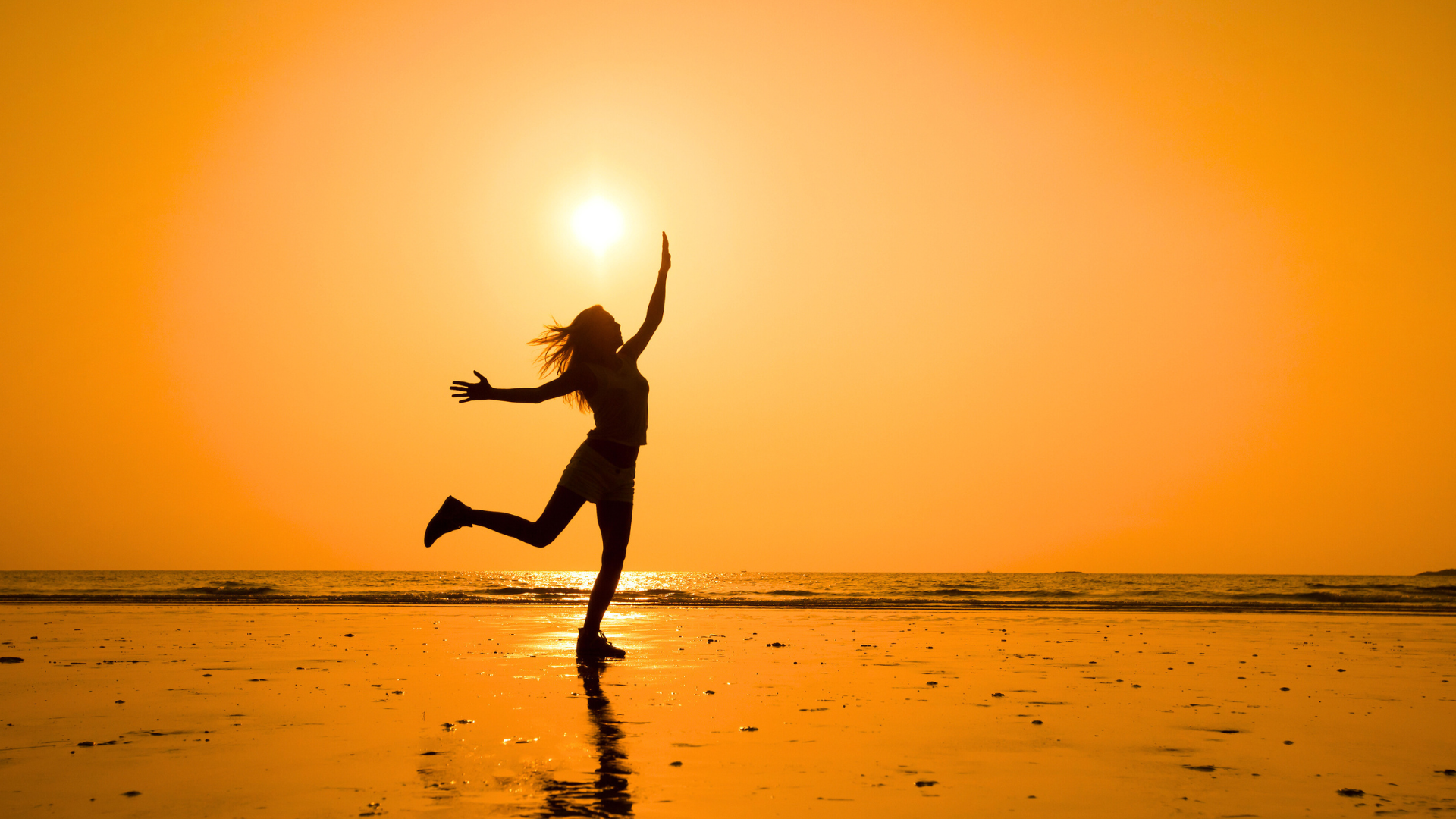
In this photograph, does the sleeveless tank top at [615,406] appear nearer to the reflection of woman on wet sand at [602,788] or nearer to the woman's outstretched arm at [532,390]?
the woman's outstretched arm at [532,390]

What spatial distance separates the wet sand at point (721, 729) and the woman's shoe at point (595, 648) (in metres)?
0.18

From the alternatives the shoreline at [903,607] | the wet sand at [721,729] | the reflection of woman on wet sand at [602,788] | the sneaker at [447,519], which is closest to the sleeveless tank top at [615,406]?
the sneaker at [447,519]

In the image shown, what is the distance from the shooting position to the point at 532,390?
661cm

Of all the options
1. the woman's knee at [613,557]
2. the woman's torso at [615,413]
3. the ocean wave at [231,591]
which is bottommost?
the ocean wave at [231,591]

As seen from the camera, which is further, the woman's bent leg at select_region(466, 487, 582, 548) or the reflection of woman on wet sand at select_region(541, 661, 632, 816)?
the woman's bent leg at select_region(466, 487, 582, 548)

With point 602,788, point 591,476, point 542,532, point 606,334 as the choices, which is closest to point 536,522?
point 542,532

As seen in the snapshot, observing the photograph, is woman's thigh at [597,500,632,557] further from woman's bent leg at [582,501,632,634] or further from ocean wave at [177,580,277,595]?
ocean wave at [177,580,277,595]

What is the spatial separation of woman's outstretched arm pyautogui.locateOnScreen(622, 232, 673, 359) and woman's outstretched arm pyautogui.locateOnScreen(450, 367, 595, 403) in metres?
0.46

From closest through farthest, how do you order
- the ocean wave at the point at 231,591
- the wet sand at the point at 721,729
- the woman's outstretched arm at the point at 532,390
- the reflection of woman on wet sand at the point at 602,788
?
the reflection of woman on wet sand at the point at 602,788, the wet sand at the point at 721,729, the woman's outstretched arm at the point at 532,390, the ocean wave at the point at 231,591

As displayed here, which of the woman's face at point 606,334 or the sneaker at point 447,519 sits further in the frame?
the woman's face at point 606,334

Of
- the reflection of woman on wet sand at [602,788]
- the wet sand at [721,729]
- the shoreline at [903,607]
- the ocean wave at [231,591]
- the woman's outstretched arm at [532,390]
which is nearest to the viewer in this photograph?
the reflection of woman on wet sand at [602,788]

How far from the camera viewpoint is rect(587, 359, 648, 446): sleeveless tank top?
6.95 meters

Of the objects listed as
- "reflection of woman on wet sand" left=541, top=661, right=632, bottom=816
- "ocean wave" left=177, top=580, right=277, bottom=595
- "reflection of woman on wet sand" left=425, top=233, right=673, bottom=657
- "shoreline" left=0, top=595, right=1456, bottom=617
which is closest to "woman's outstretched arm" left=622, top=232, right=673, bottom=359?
"reflection of woman on wet sand" left=425, top=233, right=673, bottom=657

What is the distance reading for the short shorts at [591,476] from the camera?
22.6ft
